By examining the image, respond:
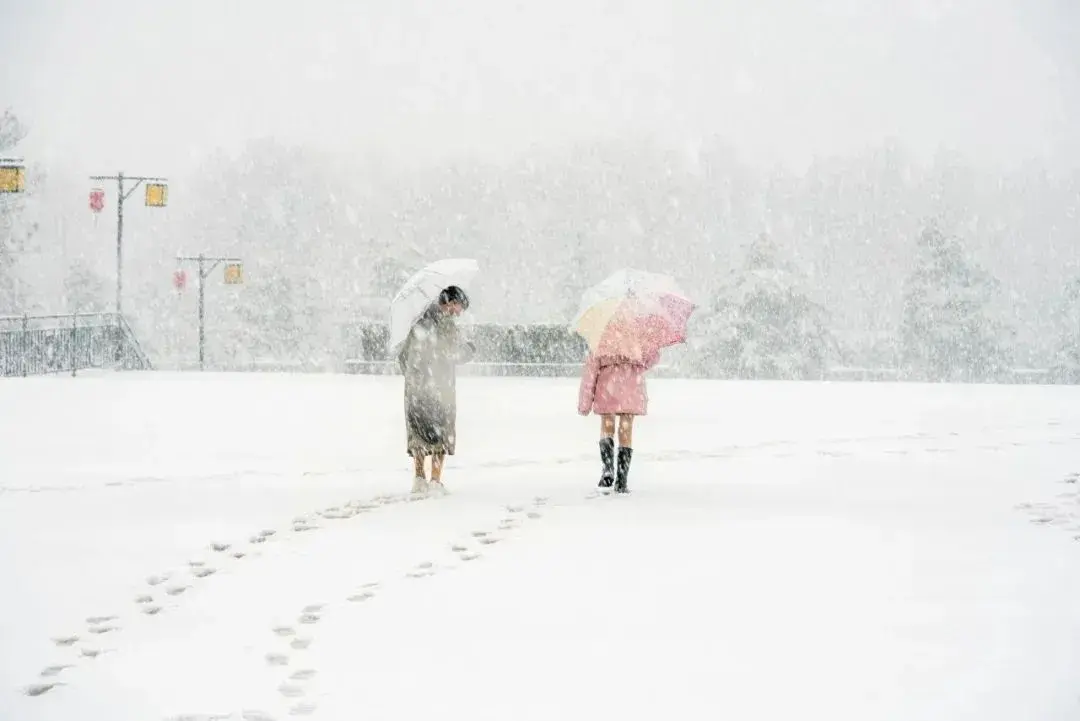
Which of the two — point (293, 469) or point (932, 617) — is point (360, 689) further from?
point (293, 469)

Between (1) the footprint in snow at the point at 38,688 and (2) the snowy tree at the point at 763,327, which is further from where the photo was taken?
(2) the snowy tree at the point at 763,327

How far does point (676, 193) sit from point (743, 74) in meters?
70.7

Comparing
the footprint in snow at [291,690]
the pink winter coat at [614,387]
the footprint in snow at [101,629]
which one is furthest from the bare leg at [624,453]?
the footprint in snow at [291,690]

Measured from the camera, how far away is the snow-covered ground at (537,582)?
16.1 ft

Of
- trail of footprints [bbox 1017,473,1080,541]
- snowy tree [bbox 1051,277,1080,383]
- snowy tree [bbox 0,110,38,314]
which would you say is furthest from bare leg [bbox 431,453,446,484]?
snowy tree [bbox 0,110,38,314]

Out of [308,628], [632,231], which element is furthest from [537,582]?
[632,231]

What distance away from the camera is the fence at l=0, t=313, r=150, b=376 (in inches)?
1083

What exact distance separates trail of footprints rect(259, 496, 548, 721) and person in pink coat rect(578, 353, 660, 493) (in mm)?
1446

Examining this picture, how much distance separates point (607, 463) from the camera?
10.5 metres

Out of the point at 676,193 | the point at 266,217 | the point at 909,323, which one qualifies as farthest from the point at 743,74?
the point at 909,323

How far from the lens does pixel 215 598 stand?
6.55 meters

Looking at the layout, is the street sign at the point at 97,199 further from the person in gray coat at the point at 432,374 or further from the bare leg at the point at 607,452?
the bare leg at the point at 607,452

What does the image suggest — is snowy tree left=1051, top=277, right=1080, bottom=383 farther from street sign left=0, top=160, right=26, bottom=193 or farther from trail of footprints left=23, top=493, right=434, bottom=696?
trail of footprints left=23, top=493, right=434, bottom=696

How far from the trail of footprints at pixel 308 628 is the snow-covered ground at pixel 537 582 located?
0.06 feet
